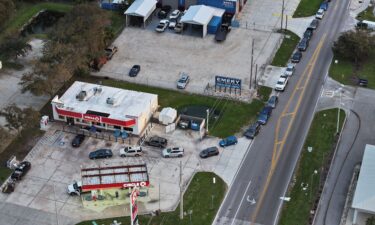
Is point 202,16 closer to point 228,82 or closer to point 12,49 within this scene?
point 228,82

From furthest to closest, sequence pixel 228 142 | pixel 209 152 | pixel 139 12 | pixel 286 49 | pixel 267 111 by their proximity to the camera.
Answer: pixel 139 12, pixel 286 49, pixel 267 111, pixel 228 142, pixel 209 152

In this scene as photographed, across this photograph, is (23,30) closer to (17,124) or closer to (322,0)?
(17,124)

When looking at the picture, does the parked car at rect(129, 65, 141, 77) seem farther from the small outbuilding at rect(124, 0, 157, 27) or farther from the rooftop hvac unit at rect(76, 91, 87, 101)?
the small outbuilding at rect(124, 0, 157, 27)

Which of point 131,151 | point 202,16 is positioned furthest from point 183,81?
point 202,16

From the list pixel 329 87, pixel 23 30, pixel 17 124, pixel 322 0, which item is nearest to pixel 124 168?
pixel 17 124

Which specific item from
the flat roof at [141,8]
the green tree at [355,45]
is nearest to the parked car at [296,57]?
the green tree at [355,45]

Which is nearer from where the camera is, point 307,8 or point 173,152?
point 173,152

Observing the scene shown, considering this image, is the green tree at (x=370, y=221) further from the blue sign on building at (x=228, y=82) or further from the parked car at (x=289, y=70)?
the parked car at (x=289, y=70)
